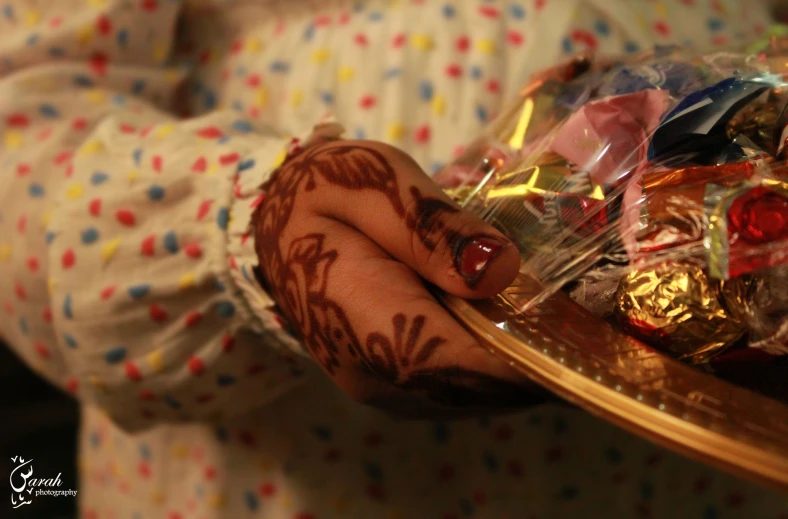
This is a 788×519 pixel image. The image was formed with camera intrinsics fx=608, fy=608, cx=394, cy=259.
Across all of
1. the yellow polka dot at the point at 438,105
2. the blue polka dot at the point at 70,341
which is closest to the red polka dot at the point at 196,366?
the blue polka dot at the point at 70,341

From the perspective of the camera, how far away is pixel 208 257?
0.43 metres

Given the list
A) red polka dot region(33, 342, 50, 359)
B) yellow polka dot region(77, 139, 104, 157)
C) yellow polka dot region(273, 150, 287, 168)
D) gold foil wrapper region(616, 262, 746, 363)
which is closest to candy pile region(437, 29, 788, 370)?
gold foil wrapper region(616, 262, 746, 363)

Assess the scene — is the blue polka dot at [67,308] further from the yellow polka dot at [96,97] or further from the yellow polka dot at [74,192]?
the yellow polka dot at [96,97]

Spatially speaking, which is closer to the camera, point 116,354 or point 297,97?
point 116,354

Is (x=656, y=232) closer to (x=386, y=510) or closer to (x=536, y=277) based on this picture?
(x=536, y=277)

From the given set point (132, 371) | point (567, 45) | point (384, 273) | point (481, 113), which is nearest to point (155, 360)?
point (132, 371)

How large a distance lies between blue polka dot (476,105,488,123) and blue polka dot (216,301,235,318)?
28 centimetres

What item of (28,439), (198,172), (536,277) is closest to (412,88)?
(198,172)

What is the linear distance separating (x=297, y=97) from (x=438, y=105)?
0.14 m

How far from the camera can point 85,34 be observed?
603 millimetres

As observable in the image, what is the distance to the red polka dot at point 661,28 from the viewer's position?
591 millimetres

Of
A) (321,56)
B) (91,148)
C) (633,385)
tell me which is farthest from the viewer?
(321,56)

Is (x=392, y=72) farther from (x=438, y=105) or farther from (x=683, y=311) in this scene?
(x=683, y=311)

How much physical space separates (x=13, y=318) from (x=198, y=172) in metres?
0.26
